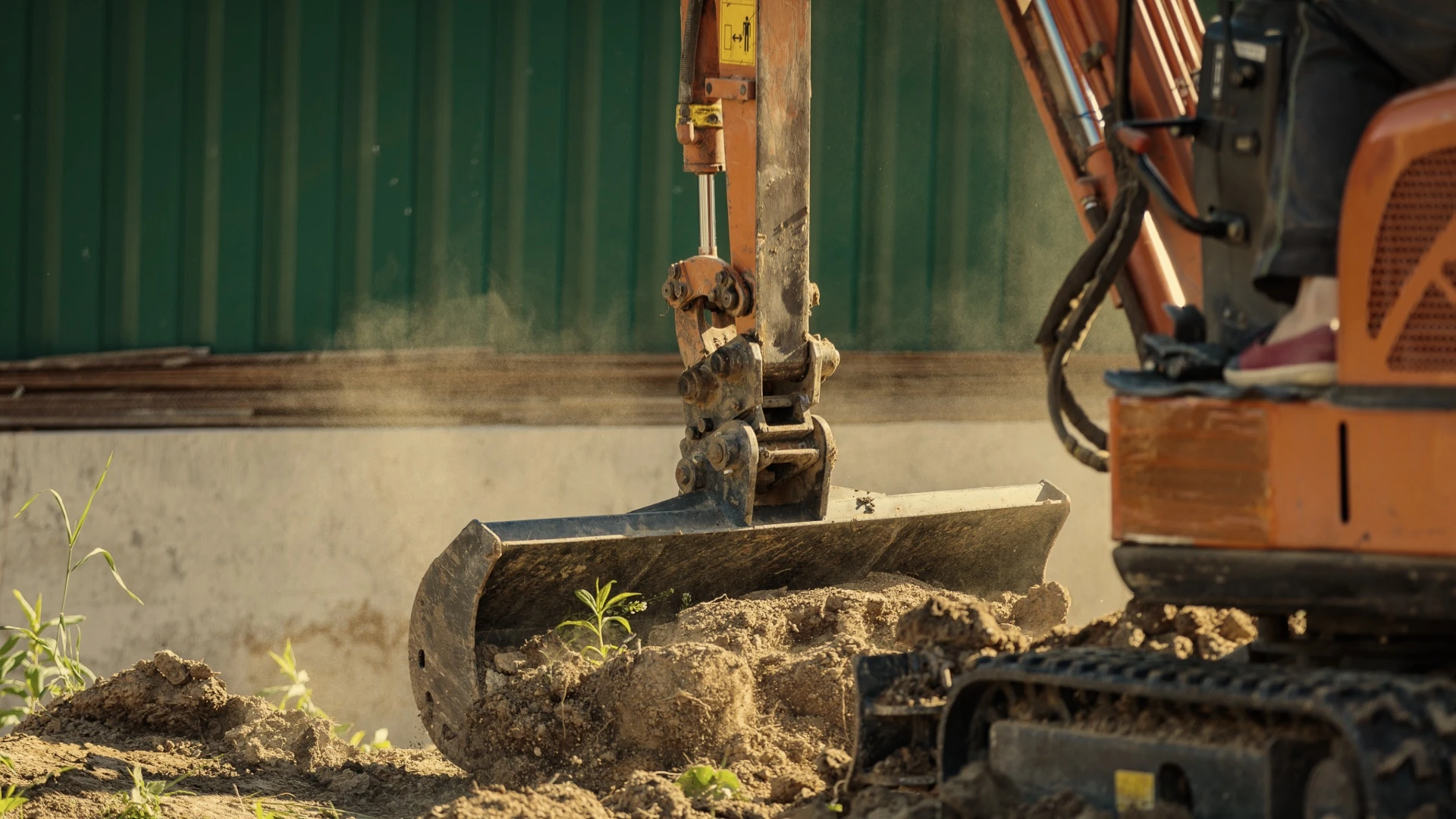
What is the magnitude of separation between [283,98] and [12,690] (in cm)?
319

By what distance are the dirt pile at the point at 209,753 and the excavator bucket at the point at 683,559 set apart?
291 millimetres

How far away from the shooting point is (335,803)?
434 centimetres

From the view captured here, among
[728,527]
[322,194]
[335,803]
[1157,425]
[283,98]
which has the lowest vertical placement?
[335,803]

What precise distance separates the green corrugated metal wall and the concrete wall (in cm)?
52

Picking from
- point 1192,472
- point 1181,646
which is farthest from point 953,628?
point 1192,472

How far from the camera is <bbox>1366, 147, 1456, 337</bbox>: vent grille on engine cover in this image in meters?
2.53

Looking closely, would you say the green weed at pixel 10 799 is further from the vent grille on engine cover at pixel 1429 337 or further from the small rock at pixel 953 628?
the vent grille on engine cover at pixel 1429 337

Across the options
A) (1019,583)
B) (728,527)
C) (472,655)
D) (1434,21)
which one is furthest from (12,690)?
(1434,21)

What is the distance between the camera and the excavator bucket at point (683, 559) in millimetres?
4371

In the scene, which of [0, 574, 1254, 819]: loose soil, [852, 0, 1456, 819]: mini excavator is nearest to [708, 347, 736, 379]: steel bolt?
[0, 574, 1254, 819]: loose soil

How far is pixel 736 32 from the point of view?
4965 millimetres

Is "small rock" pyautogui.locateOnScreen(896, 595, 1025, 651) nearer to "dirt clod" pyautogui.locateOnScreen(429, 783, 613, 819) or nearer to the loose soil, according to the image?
the loose soil

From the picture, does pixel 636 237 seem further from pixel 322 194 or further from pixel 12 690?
pixel 12 690

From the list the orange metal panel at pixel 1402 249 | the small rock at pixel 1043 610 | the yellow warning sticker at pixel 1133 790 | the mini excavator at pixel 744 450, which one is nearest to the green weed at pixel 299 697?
the mini excavator at pixel 744 450
